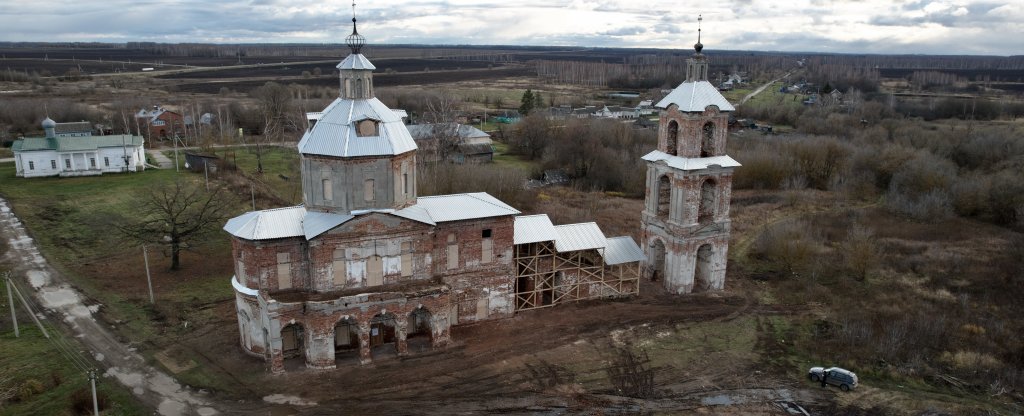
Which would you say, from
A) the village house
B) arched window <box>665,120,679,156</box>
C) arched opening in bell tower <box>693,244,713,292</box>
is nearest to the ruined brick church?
arched window <box>665,120,679,156</box>

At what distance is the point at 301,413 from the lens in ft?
75.2

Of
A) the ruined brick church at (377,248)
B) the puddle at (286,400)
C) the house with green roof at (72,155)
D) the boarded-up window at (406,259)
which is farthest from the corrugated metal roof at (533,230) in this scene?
the house with green roof at (72,155)

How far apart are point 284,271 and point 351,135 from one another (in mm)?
5965

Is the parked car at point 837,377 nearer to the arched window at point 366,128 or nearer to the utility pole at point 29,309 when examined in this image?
the arched window at point 366,128

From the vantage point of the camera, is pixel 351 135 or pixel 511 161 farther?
pixel 511 161

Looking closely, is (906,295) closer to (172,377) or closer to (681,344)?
(681,344)

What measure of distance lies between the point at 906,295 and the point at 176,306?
3634cm

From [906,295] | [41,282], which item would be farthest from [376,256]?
[906,295]

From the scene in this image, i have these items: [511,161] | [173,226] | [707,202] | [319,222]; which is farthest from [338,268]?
[511,161]

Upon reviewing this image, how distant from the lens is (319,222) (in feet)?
85.6

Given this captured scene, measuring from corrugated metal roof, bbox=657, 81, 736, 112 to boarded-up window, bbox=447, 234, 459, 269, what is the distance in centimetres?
1236

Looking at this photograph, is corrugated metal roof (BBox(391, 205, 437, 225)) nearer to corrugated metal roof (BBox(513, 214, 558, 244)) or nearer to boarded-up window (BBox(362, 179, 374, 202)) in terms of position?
boarded-up window (BBox(362, 179, 374, 202))

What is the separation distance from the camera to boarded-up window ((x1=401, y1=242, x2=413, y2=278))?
27188mm

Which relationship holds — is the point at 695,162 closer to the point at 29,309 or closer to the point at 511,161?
the point at 29,309
